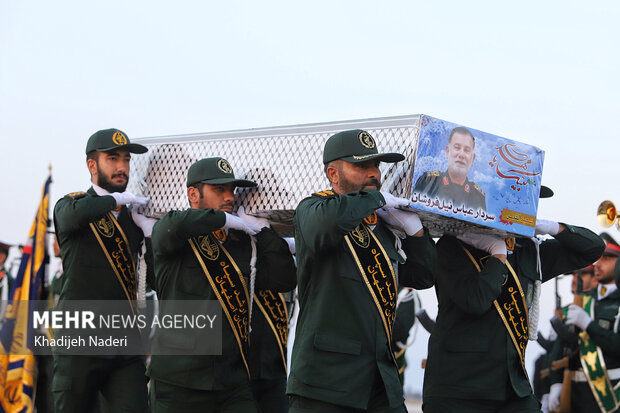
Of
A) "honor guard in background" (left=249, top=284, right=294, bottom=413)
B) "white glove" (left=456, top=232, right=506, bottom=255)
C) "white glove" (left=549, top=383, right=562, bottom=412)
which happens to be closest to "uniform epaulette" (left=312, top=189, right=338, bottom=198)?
"white glove" (left=456, top=232, right=506, bottom=255)

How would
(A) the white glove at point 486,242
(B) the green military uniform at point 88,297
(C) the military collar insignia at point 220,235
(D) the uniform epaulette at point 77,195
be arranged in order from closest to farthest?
(A) the white glove at point 486,242, (C) the military collar insignia at point 220,235, (B) the green military uniform at point 88,297, (D) the uniform epaulette at point 77,195

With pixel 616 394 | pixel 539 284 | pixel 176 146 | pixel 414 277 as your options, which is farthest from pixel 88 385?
pixel 616 394

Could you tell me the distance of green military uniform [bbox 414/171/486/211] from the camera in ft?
17.1

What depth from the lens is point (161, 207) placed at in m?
6.61

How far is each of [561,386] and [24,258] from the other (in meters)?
5.77

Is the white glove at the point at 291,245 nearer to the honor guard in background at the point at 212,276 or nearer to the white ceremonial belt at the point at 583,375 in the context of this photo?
the honor guard in background at the point at 212,276

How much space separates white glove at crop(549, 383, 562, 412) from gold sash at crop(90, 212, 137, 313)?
5.17m

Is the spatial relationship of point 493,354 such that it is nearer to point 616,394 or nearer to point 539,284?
point 539,284

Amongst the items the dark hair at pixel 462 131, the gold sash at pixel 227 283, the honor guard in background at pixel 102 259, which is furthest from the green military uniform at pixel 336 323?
the honor guard in background at pixel 102 259

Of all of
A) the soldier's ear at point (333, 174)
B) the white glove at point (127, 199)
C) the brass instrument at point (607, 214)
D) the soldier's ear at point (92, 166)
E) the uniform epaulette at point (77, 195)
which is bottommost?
the soldier's ear at point (333, 174)

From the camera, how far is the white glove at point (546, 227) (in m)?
6.03

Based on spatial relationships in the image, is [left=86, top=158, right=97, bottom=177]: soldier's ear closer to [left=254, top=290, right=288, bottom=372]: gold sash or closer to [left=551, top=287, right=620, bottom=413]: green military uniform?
[left=254, top=290, right=288, bottom=372]: gold sash

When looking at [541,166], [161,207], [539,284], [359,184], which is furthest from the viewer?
[161,207]

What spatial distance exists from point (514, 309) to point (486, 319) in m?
0.20
